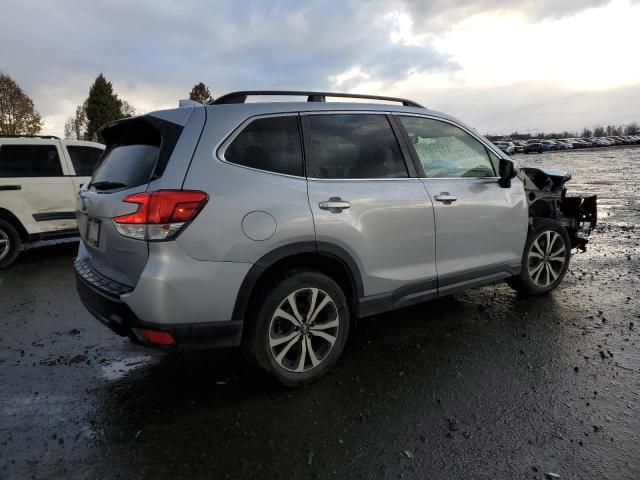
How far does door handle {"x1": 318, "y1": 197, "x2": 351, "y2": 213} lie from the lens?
123 inches

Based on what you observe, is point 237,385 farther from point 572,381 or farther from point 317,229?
point 572,381

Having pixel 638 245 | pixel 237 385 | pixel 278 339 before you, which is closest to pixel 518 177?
pixel 278 339

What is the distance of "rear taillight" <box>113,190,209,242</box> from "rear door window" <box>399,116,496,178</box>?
1.94 metres

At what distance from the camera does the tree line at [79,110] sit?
43.4m

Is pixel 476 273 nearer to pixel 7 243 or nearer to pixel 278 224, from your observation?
pixel 278 224

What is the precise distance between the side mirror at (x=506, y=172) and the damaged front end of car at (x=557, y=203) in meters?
0.51

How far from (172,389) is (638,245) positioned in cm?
730

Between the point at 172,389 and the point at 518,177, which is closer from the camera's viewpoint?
the point at 172,389

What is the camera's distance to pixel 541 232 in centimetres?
483

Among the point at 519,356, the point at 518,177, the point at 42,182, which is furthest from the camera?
the point at 42,182

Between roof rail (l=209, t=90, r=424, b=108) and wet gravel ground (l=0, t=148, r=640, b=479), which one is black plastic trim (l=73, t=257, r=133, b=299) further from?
roof rail (l=209, t=90, r=424, b=108)

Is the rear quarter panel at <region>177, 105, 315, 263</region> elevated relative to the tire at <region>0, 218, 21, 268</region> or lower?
elevated

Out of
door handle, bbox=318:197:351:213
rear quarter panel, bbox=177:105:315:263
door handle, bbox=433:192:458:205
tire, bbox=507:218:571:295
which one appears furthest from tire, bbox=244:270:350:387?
tire, bbox=507:218:571:295

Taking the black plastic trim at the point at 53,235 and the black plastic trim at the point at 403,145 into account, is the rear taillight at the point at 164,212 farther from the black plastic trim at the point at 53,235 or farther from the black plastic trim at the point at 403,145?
the black plastic trim at the point at 53,235
